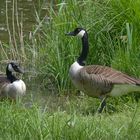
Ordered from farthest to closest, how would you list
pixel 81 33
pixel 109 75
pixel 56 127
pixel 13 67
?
pixel 13 67 < pixel 81 33 < pixel 109 75 < pixel 56 127

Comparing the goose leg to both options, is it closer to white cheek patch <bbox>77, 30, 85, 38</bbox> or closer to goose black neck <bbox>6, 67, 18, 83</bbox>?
white cheek patch <bbox>77, 30, 85, 38</bbox>

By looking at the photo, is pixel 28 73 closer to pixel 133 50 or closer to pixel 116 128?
pixel 133 50

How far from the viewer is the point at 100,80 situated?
9.09 m

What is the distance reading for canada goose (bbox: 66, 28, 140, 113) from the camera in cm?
880

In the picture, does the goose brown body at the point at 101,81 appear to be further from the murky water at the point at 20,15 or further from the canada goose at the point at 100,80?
the murky water at the point at 20,15

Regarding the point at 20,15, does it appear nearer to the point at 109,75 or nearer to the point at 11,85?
the point at 11,85

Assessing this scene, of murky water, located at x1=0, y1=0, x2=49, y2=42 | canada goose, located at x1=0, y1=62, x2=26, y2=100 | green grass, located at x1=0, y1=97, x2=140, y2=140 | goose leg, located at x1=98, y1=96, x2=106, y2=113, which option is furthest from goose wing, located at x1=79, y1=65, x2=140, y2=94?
murky water, located at x1=0, y1=0, x2=49, y2=42

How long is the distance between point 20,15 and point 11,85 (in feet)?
18.5

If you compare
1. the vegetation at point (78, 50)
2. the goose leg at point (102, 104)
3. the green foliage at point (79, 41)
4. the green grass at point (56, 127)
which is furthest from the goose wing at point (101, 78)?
the green grass at point (56, 127)

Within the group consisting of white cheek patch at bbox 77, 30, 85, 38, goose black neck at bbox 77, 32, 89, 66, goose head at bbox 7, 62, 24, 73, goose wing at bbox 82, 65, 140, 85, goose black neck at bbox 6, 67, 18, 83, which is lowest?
goose black neck at bbox 6, 67, 18, 83

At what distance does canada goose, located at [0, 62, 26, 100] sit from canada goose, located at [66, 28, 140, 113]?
0.77 meters

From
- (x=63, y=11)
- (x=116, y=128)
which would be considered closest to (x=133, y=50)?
(x=63, y=11)

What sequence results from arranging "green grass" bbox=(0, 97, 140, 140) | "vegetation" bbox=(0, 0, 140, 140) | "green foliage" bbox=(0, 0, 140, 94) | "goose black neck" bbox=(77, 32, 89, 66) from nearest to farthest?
"green grass" bbox=(0, 97, 140, 140) → "vegetation" bbox=(0, 0, 140, 140) → "goose black neck" bbox=(77, 32, 89, 66) → "green foliage" bbox=(0, 0, 140, 94)

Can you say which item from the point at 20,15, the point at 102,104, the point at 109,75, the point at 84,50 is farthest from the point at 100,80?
the point at 20,15
